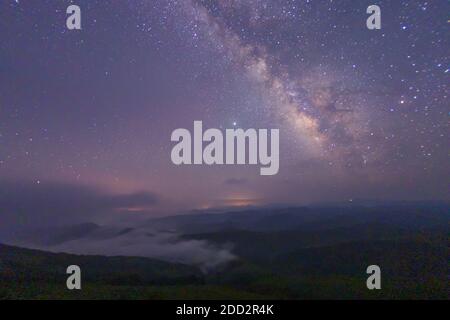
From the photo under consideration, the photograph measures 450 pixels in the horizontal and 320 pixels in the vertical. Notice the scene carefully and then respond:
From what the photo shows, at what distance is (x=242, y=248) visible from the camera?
193 metres

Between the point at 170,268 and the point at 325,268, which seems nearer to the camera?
the point at 325,268
